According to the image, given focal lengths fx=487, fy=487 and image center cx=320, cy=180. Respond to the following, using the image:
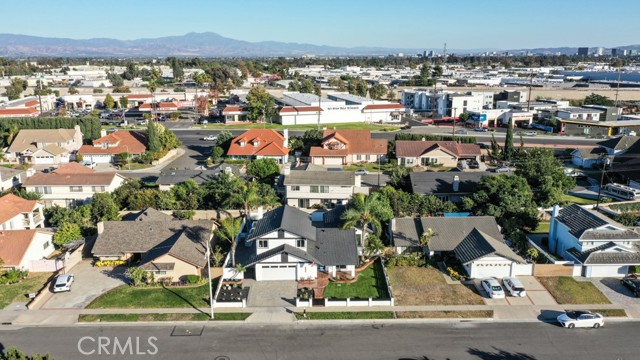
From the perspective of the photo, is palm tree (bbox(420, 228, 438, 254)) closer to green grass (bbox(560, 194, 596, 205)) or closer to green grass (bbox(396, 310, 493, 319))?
green grass (bbox(396, 310, 493, 319))

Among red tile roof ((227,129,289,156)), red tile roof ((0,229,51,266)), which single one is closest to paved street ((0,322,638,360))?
red tile roof ((0,229,51,266))

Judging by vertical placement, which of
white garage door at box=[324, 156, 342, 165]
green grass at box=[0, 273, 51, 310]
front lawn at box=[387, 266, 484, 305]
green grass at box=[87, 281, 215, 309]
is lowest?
green grass at box=[0, 273, 51, 310]

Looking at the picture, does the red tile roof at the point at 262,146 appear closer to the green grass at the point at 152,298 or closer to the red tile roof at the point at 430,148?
the red tile roof at the point at 430,148

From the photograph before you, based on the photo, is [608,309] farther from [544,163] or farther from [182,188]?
[182,188]

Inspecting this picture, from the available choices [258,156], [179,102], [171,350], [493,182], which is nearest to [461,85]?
[179,102]

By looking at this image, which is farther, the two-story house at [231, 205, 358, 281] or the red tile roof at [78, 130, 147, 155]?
the red tile roof at [78, 130, 147, 155]

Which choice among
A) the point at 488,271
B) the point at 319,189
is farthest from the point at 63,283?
the point at 488,271

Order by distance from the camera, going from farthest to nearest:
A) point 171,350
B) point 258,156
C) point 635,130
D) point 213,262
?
1. point 635,130
2. point 258,156
3. point 213,262
4. point 171,350
